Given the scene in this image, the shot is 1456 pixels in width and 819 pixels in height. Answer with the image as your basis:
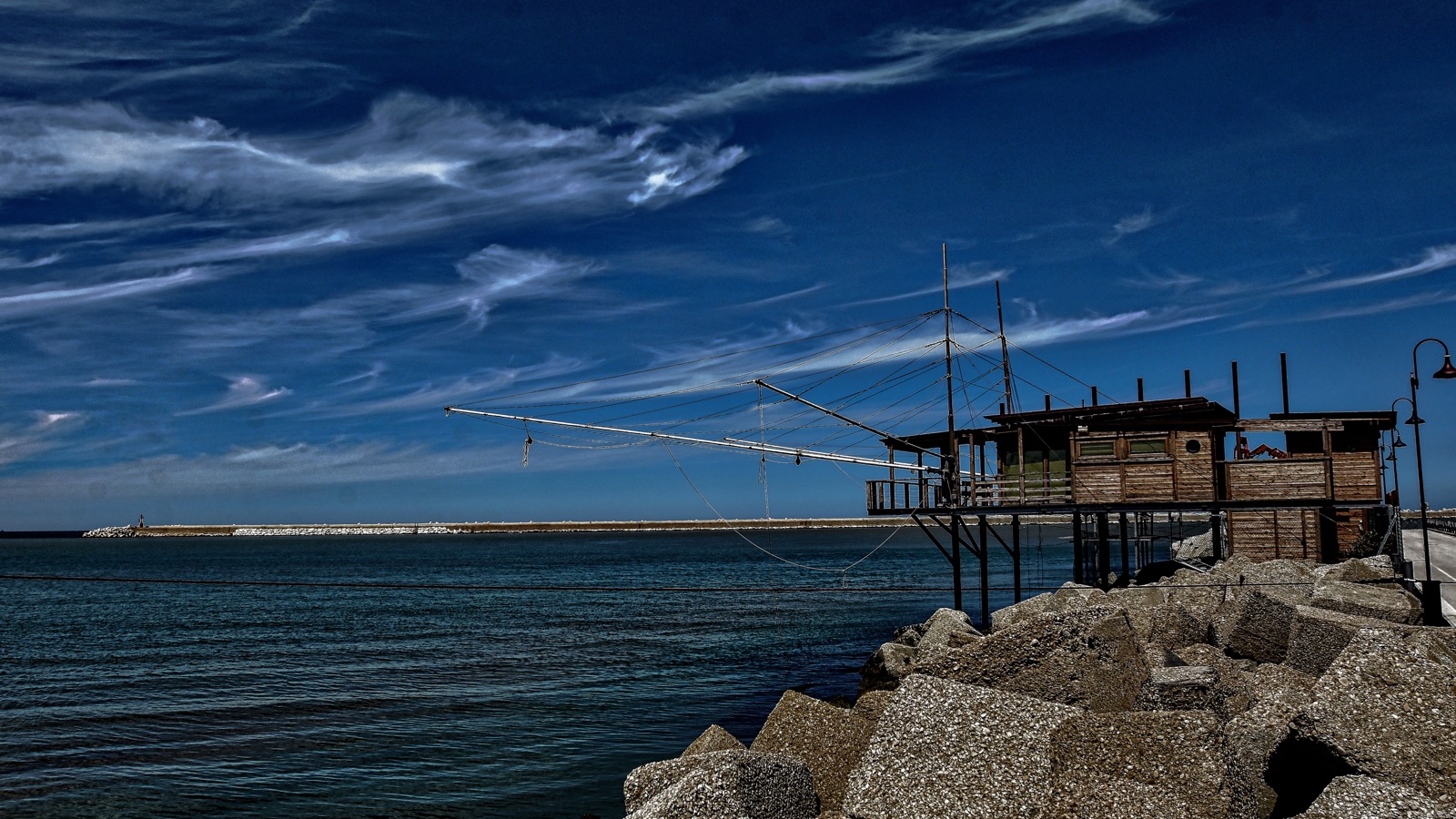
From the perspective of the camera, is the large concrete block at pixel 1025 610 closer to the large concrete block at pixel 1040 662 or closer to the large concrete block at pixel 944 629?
the large concrete block at pixel 944 629

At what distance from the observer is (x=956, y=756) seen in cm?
823

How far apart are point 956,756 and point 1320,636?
7.89 m

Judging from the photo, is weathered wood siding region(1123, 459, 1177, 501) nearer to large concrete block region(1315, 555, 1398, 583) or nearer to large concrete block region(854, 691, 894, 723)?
large concrete block region(1315, 555, 1398, 583)

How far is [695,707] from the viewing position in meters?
23.4

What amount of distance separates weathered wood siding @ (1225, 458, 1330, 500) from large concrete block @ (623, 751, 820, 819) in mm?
23850

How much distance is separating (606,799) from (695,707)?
7.68m

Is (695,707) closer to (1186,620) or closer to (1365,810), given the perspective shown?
(1186,620)

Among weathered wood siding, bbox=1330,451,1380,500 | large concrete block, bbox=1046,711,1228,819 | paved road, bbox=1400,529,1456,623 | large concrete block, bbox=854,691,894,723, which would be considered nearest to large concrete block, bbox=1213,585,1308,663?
paved road, bbox=1400,529,1456,623

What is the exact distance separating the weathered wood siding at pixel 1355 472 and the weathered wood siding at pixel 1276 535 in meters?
3.21

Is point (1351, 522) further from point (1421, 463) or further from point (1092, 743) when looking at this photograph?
point (1092, 743)

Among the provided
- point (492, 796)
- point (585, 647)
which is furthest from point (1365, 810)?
point (585, 647)

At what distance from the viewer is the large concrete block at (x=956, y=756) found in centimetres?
798

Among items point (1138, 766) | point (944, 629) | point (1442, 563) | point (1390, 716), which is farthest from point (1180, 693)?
point (1442, 563)

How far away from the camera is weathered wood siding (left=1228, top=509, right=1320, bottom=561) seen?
34.3 m
